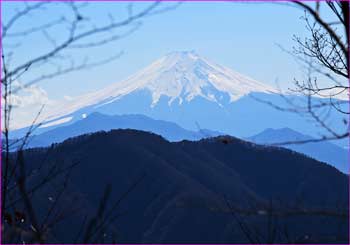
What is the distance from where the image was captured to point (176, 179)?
74.8m

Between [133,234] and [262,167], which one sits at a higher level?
[262,167]

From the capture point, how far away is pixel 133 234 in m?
68.5

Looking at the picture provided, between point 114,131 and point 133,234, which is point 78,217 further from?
point 114,131

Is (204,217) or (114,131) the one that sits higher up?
(114,131)

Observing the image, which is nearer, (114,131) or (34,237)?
(34,237)

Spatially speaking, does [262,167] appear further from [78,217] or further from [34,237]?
[34,237]

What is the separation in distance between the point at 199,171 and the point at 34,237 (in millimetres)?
78676

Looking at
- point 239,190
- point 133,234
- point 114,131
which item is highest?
point 114,131

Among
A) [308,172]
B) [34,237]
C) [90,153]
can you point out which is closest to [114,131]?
[90,153]

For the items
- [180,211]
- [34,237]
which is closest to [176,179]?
[180,211]

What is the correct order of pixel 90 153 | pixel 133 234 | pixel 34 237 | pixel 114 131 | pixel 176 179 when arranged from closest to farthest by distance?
pixel 34 237, pixel 133 234, pixel 176 179, pixel 90 153, pixel 114 131

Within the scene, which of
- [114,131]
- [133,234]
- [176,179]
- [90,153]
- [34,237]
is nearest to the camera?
[34,237]

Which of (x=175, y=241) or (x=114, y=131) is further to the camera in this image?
(x=114, y=131)

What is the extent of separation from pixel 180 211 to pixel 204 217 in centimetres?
271
